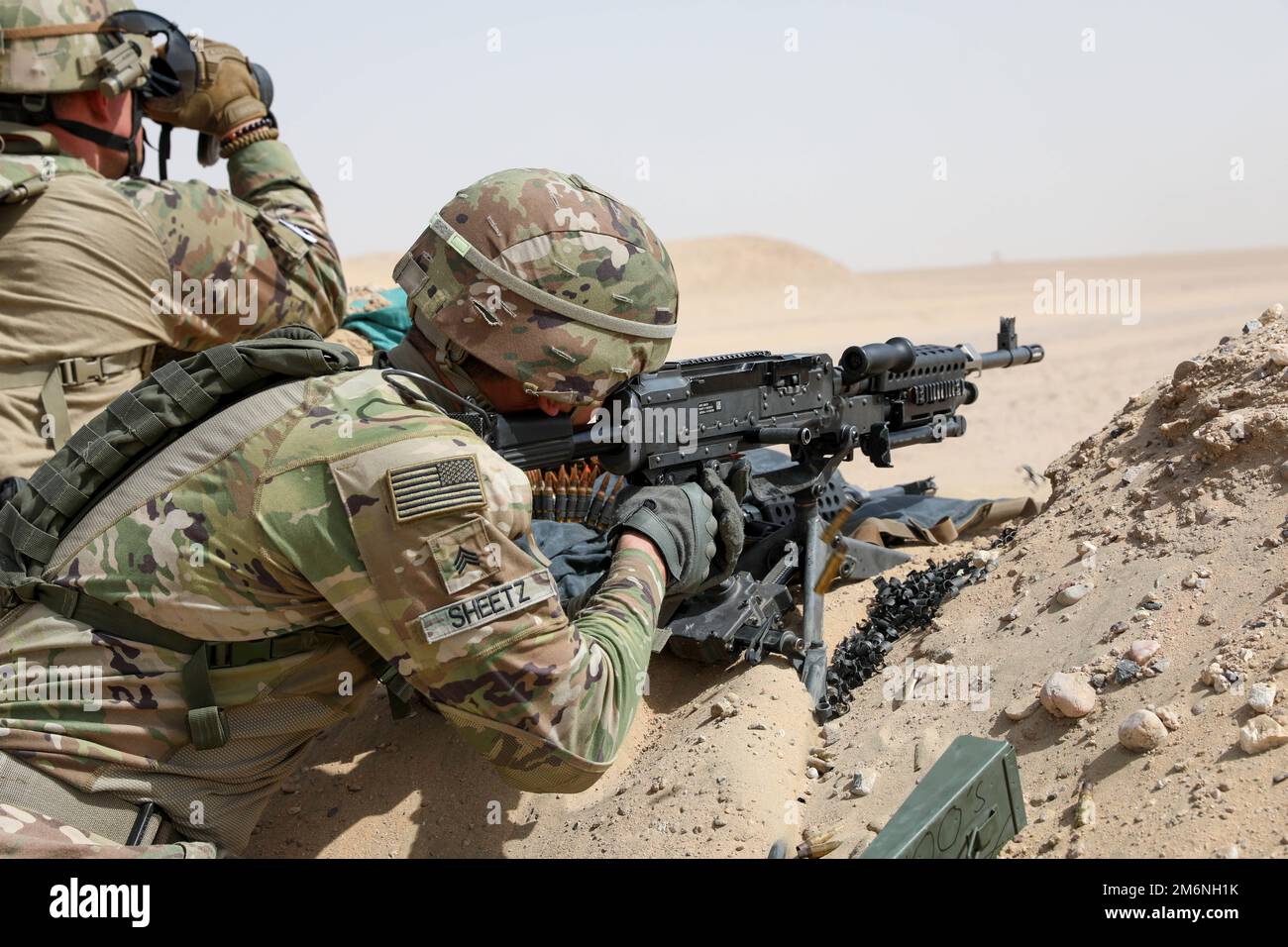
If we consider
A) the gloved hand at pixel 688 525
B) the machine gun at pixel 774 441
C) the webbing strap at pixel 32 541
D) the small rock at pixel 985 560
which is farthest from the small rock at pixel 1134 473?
the webbing strap at pixel 32 541

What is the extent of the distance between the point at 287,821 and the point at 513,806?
30.3 inches

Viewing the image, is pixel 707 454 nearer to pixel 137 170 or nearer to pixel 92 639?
pixel 92 639

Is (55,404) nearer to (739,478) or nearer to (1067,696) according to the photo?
(739,478)

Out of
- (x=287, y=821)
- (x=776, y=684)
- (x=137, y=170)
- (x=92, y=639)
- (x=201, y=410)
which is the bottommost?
(x=287, y=821)

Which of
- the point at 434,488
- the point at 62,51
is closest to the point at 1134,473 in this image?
the point at 434,488


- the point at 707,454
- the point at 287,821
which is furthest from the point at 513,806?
the point at 707,454

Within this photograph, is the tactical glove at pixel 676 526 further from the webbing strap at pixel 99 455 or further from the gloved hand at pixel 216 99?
the gloved hand at pixel 216 99

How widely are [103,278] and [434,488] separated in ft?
8.69

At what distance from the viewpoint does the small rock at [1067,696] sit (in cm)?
329

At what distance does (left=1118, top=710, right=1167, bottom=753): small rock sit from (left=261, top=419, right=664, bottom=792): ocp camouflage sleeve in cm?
142

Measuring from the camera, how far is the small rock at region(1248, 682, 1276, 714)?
292 centimetres

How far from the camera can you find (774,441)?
14.8 feet

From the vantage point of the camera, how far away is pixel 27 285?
4301mm

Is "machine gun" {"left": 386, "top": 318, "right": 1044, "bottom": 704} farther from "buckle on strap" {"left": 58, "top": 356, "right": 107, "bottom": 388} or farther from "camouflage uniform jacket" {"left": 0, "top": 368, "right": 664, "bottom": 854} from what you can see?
"buckle on strap" {"left": 58, "top": 356, "right": 107, "bottom": 388}
